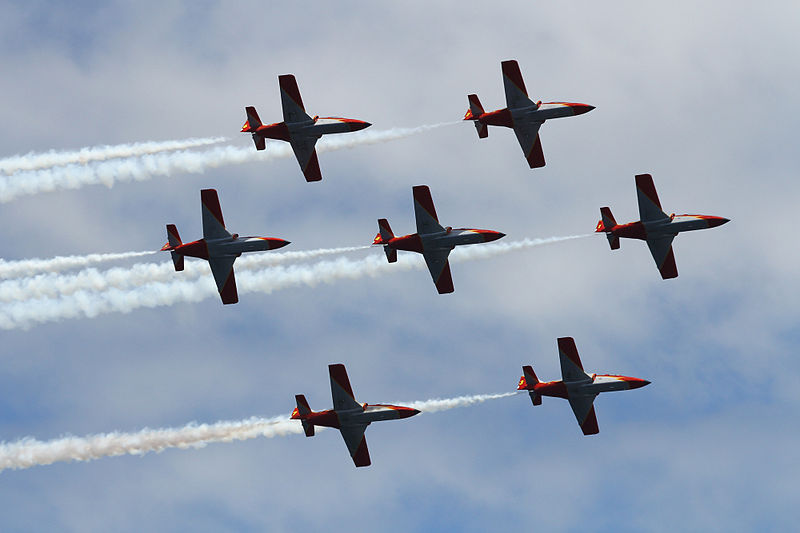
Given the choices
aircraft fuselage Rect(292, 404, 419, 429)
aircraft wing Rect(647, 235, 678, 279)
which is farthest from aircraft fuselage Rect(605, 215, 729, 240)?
aircraft fuselage Rect(292, 404, 419, 429)

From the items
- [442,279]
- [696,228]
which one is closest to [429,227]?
[442,279]

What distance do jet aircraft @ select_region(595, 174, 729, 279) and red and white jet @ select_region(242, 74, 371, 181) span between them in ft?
63.1

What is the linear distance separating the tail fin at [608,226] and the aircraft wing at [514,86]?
9.75 metres

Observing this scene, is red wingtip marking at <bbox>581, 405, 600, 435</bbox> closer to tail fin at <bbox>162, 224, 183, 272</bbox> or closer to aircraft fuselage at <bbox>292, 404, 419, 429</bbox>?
aircraft fuselage at <bbox>292, 404, 419, 429</bbox>

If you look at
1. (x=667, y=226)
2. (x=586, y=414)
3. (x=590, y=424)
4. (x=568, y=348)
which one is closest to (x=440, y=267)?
(x=568, y=348)

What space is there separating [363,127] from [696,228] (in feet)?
83.7

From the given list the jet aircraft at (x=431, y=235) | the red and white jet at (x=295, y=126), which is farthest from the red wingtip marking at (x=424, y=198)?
the red and white jet at (x=295, y=126)

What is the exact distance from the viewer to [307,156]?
109 meters

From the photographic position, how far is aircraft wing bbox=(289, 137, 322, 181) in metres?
109

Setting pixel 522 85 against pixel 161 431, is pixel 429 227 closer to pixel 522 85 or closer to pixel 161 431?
pixel 522 85

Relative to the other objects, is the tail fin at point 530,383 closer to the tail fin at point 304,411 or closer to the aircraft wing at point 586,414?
the aircraft wing at point 586,414

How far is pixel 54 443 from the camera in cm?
10669

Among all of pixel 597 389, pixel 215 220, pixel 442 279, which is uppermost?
pixel 215 220

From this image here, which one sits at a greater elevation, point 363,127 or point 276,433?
point 363,127
